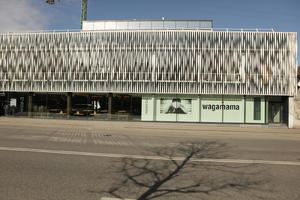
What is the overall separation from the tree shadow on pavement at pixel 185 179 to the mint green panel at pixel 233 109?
16.8 meters

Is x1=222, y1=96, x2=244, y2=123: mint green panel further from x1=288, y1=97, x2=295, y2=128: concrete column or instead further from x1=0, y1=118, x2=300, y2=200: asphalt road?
x1=0, y1=118, x2=300, y2=200: asphalt road

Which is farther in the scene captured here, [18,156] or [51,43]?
[51,43]

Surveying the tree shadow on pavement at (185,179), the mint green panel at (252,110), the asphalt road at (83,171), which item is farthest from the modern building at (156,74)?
the tree shadow on pavement at (185,179)

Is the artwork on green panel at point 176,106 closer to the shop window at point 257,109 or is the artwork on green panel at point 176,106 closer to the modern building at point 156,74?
the modern building at point 156,74

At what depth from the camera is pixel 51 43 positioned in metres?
26.5

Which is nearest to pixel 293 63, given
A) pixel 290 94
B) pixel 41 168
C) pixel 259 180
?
pixel 290 94

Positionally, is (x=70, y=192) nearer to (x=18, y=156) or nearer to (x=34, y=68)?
(x=18, y=156)

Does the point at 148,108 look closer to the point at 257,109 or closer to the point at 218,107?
the point at 218,107

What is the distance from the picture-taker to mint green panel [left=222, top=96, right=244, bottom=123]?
24.6m

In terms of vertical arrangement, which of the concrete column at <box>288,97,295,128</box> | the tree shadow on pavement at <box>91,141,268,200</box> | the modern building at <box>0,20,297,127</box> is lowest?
the tree shadow on pavement at <box>91,141,268,200</box>

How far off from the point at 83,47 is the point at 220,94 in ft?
52.5

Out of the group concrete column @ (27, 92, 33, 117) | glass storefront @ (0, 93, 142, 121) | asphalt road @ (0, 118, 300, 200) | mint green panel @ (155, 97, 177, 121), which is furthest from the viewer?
concrete column @ (27, 92, 33, 117)

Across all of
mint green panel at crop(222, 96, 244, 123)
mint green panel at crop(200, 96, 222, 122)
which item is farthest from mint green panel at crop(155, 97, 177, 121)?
mint green panel at crop(222, 96, 244, 123)

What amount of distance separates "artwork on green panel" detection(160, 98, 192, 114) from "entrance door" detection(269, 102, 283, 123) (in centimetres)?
872
